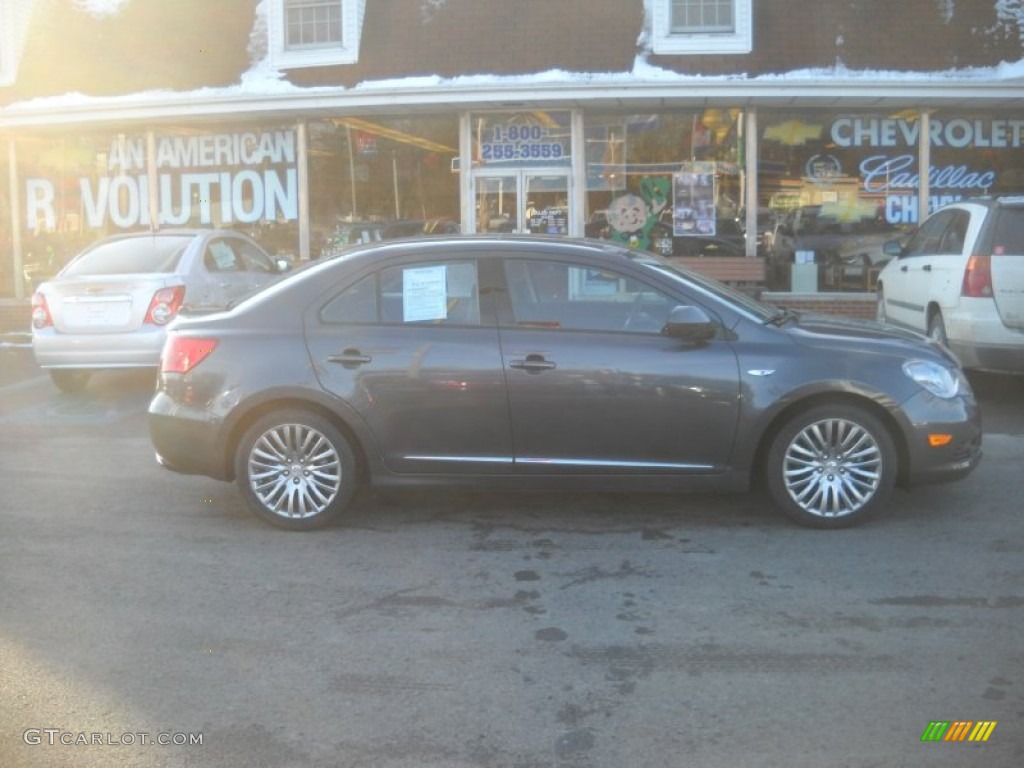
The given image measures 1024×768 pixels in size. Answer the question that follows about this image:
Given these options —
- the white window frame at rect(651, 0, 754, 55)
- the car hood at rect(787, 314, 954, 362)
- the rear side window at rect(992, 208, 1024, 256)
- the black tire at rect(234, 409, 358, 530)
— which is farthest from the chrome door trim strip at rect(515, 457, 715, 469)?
the white window frame at rect(651, 0, 754, 55)

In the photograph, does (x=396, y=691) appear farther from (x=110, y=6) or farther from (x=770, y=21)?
(x=110, y=6)

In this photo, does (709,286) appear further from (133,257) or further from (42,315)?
(42,315)

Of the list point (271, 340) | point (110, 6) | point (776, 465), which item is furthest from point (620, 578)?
point (110, 6)

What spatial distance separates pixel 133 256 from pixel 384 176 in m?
5.28

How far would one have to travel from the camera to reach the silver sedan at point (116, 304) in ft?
34.5

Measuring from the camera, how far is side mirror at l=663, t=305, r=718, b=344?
6.12 metres

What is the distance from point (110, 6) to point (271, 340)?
483 inches

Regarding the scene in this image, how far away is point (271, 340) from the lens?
6406 mm

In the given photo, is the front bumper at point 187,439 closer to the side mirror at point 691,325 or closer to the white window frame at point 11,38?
the side mirror at point 691,325

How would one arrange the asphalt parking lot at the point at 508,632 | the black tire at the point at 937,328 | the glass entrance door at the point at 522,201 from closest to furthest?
the asphalt parking lot at the point at 508,632
the black tire at the point at 937,328
the glass entrance door at the point at 522,201

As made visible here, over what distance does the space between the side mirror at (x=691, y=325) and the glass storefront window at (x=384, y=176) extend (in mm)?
10000

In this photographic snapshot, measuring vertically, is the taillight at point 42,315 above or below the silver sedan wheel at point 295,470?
above

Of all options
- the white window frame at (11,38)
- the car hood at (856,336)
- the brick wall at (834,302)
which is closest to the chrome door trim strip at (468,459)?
the car hood at (856,336)

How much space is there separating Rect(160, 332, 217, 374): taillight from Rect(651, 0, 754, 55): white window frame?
964 centimetres
